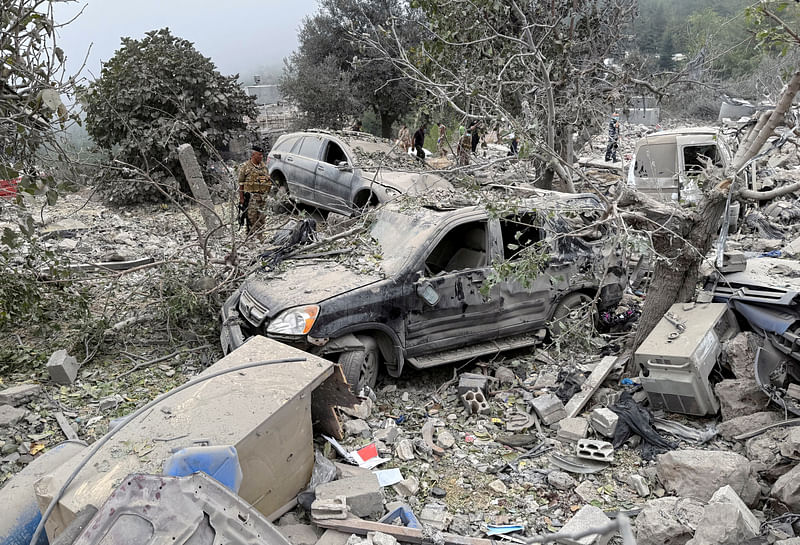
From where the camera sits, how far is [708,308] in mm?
5395

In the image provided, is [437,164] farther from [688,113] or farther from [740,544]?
[688,113]

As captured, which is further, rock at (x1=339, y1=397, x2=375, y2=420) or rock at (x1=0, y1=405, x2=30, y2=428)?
rock at (x1=339, y1=397, x2=375, y2=420)

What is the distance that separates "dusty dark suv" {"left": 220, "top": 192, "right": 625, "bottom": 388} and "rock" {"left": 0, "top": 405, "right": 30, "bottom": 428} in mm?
1707

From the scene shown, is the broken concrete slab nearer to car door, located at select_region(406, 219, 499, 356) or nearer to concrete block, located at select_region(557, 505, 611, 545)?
car door, located at select_region(406, 219, 499, 356)

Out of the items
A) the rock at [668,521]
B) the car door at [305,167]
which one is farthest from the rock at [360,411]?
the car door at [305,167]

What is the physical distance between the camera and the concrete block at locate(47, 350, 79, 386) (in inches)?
213

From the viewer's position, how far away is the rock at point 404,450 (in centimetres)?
467

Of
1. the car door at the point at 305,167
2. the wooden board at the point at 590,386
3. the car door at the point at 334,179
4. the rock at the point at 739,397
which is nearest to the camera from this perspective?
the rock at the point at 739,397

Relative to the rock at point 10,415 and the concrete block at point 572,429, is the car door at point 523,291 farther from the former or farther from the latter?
the rock at point 10,415

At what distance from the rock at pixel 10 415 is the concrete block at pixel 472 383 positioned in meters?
3.82

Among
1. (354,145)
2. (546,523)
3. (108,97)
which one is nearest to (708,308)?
(546,523)

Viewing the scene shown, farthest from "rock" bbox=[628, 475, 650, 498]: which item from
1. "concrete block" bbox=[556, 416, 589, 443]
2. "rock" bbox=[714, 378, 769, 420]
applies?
"rock" bbox=[714, 378, 769, 420]

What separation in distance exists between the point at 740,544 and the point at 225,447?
115 inches

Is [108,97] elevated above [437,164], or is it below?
above
